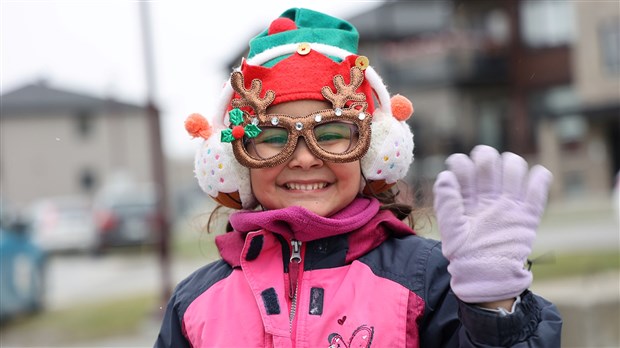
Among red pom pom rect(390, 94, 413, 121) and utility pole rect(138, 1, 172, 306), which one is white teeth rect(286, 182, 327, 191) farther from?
utility pole rect(138, 1, 172, 306)

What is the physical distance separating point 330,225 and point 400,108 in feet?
1.39

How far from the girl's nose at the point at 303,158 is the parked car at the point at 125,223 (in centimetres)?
1522

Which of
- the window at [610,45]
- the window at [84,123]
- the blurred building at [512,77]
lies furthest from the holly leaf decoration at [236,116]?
the window at [84,123]

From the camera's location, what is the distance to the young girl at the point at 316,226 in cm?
194

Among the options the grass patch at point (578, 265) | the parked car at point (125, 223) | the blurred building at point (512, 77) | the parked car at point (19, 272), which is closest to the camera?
the grass patch at point (578, 265)

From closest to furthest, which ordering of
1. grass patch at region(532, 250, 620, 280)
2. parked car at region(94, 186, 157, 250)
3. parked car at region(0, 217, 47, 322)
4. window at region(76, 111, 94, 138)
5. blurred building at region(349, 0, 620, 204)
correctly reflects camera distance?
1. grass patch at region(532, 250, 620, 280)
2. parked car at region(0, 217, 47, 322)
3. parked car at region(94, 186, 157, 250)
4. blurred building at region(349, 0, 620, 204)
5. window at region(76, 111, 94, 138)

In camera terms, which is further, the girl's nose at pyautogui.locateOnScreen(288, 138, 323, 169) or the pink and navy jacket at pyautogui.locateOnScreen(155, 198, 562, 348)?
the girl's nose at pyautogui.locateOnScreen(288, 138, 323, 169)

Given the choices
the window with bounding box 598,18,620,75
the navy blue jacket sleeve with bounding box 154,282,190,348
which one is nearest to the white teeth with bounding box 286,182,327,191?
the navy blue jacket sleeve with bounding box 154,282,190,348

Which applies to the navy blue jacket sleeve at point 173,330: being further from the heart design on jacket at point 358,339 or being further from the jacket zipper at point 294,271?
the heart design on jacket at point 358,339

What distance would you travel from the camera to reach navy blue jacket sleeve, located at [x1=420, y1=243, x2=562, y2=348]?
1.71 m

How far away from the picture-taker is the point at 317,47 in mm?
2162

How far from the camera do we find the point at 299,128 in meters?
2.03

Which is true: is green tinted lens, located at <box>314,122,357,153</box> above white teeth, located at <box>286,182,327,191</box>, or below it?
above

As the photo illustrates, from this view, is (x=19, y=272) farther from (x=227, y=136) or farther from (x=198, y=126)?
(x=227, y=136)
